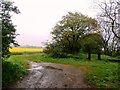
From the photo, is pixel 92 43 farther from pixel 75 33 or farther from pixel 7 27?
pixel 7 27

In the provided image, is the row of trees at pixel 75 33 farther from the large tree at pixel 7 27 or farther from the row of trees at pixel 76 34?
the large tree at pixel 7 27

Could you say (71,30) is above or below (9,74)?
above

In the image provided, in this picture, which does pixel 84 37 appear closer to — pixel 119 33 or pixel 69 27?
pixel 69 27

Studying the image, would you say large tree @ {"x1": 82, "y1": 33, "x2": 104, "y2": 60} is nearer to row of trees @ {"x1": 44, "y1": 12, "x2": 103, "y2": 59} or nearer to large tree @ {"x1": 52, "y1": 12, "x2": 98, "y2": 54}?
row of trees @ {"x1": 44, "y1": 12, "x2": 103, "y2": 59}

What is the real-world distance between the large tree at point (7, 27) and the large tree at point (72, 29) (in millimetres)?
21993

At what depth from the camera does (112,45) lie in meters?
44.6

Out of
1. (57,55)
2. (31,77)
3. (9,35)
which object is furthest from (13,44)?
(57,55)

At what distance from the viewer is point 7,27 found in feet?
50.3

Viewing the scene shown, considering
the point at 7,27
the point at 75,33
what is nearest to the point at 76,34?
the point at 75,33

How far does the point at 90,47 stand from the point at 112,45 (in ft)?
32.5

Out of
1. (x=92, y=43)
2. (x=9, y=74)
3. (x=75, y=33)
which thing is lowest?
(x=9, y=74)

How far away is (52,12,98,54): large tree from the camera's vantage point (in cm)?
3799

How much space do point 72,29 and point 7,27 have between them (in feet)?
77.7

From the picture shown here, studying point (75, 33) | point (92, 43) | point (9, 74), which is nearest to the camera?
point (9, 74)
